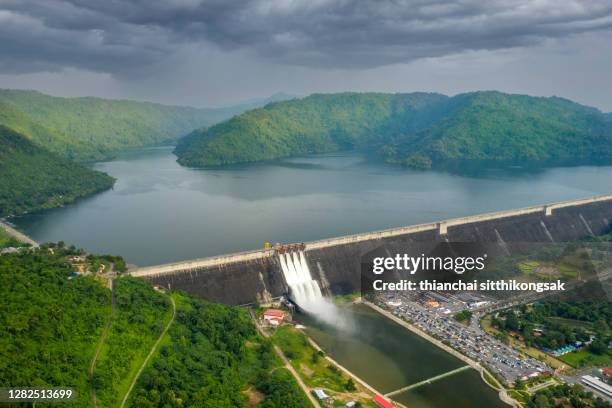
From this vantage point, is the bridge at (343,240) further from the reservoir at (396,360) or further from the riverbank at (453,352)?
the reservoir at (396,360)

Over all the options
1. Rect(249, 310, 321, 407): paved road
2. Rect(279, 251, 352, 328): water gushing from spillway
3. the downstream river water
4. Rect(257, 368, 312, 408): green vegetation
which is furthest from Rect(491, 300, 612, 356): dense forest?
Rect(257, 368, 312, 408): green vegetation

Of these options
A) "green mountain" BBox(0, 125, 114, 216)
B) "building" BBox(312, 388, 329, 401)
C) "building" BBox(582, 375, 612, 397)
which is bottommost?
"building" BBox(312, 388, 329, 401)

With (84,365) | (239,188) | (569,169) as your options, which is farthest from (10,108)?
(569,169)

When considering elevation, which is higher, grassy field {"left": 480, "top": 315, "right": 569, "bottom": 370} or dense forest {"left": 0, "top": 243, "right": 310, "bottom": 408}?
dense forest {"left": 0, "top": 243, "right": 310, "bottom": 408}

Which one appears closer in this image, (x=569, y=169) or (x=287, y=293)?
(x=287, y=293)

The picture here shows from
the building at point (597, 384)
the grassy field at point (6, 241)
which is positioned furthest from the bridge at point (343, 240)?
the building at point (597, 384)

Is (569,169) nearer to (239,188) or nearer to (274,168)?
(274,168)

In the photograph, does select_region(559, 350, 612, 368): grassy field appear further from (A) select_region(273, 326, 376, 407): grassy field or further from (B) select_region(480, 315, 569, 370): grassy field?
(A) select_region(273, 326, 376, 407): grassy field
